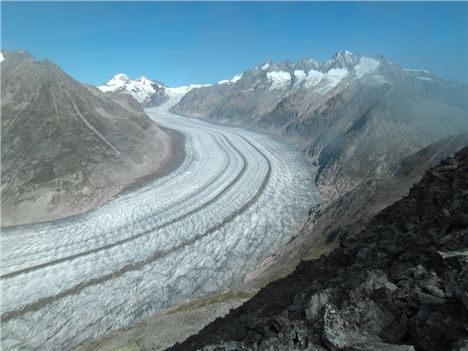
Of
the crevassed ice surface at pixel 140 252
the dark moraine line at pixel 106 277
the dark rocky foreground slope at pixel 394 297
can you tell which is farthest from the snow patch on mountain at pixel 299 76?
the dark rocky foreground slope at pixel 394 297

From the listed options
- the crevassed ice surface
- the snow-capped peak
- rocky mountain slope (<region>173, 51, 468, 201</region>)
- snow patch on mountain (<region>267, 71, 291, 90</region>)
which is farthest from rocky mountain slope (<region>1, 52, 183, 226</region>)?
the snow-capped peak

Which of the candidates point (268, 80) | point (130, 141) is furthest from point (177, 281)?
point (268, 80)

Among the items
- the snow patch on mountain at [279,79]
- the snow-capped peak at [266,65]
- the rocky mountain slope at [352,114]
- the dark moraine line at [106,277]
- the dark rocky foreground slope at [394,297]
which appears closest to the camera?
the dark rocky foreground slope at [394,297]

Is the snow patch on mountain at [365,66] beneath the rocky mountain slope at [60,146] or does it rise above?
above

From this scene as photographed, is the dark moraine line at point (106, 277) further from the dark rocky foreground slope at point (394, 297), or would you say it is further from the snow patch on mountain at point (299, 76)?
the snow patch on mountain at point (299, 76)

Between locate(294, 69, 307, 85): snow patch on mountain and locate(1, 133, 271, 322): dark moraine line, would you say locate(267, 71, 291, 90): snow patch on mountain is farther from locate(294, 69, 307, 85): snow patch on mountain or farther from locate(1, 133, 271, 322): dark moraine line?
locate(1, 133, 271, 322): dark moraine line

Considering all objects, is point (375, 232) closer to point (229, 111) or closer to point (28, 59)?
point (28, 59)
